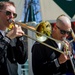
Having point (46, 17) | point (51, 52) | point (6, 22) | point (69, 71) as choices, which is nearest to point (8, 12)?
point (6, 22)

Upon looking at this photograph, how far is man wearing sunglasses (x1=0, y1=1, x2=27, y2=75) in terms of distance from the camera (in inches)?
106

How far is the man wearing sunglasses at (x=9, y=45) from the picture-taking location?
8.84ft

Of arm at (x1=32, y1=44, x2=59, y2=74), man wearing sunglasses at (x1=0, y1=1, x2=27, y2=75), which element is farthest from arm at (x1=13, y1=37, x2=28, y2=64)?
arm at (x1=32, y1=44, x2=59, y2=74)

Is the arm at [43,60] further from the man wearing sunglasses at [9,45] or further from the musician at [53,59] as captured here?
the man wearing sunglasses at [9,45]

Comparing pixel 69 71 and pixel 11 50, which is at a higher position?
pixel 11 50

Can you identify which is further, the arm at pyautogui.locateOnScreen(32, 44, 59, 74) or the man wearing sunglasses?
the arm at pyautogui.locateOnScreen(32, 44, 59, 74)

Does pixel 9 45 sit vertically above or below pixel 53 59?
above

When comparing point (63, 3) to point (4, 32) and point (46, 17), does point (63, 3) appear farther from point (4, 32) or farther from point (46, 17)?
point (4, 32)

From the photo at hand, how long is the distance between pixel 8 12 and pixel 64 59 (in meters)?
0.78

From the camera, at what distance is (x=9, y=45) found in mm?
2846

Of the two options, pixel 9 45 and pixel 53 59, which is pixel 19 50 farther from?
pixel 53 59

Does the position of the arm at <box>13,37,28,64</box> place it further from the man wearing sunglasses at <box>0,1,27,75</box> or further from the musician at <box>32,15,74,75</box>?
the musician at <box>32,15,74,75</box>

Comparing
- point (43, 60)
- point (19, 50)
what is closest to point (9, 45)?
point (19, 50)

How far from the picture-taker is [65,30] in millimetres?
3078
